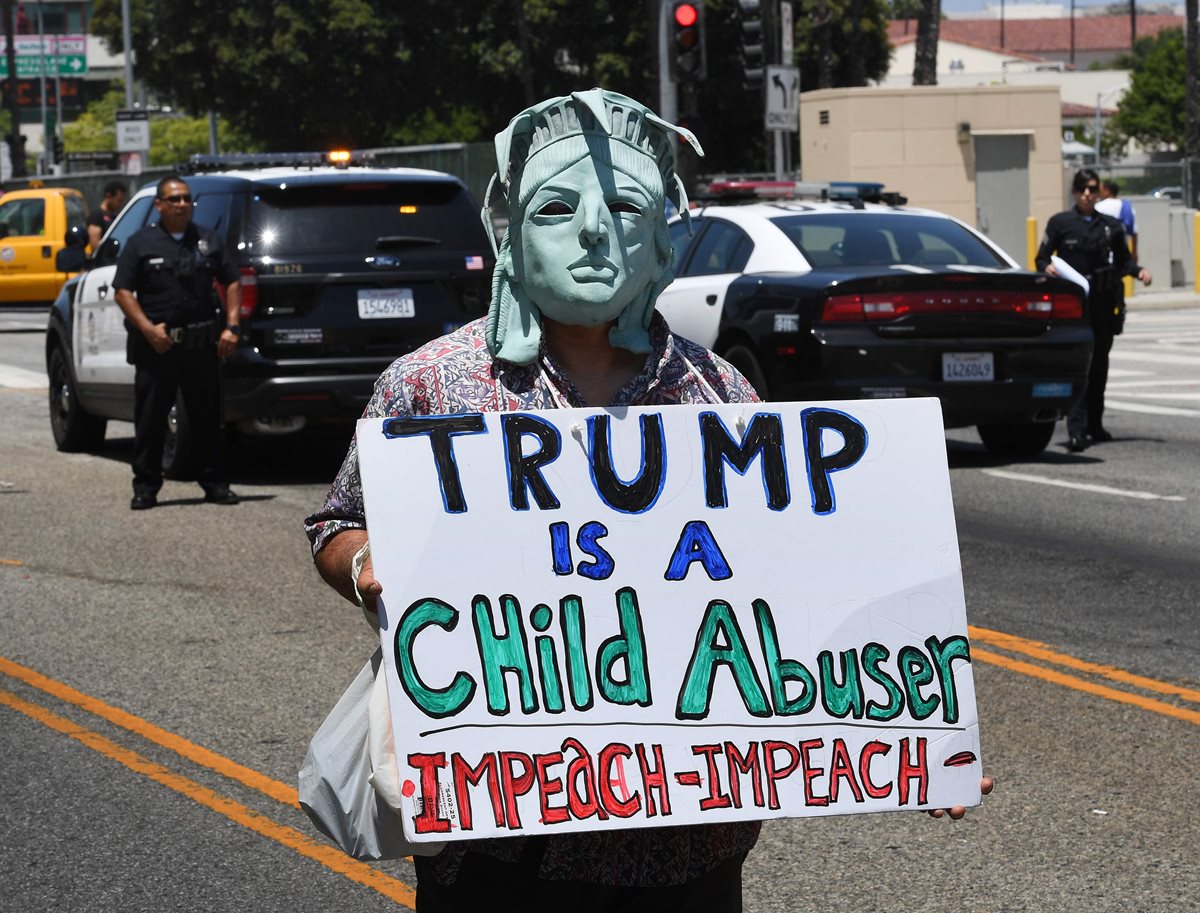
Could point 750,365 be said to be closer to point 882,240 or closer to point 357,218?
point 882,240

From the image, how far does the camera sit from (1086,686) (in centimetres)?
684

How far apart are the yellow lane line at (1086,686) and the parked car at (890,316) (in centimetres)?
426

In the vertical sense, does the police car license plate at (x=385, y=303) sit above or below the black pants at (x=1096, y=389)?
above

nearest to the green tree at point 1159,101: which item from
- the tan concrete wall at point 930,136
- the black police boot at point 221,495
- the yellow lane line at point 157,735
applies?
the tan concrete wall at point 930,136

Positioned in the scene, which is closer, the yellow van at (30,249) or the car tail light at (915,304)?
the car tail light at (915,304)

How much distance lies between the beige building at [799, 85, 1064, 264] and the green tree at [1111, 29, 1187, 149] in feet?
224

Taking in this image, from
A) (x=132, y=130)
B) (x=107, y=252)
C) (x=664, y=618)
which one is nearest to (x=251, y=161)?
(x=107, y=252)

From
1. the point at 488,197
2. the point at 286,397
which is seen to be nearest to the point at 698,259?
the point at 286,397

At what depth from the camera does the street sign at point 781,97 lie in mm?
22234

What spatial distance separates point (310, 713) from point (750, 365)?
6199 millimetres

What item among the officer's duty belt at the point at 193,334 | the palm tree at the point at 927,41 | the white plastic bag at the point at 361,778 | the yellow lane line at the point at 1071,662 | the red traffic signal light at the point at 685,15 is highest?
the palm tree at the point at 927,41

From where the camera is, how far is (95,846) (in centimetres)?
525

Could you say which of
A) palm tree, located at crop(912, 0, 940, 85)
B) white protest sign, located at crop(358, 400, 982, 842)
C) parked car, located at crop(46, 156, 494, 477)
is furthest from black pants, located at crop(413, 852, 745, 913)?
palm tree, located at crop(912, 0, 940, 85)

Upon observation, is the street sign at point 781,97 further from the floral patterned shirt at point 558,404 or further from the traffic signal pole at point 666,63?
the floral patterned shirt at point 558,404
